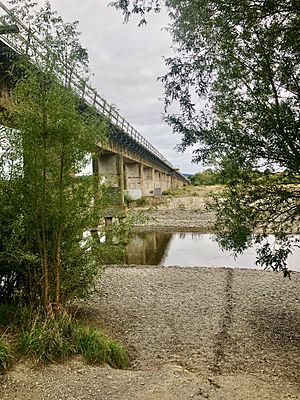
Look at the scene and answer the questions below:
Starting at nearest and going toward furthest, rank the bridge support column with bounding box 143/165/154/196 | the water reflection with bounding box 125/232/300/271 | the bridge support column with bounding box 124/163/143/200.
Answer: the water reflection with bounding box 125/232/300/271 → the bridge support column with bounding box 124/163/143/200 → the bridge support column with bounding box 143/165/154/196

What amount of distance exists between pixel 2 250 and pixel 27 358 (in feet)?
6.06

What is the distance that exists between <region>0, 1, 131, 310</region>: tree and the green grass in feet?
1.23

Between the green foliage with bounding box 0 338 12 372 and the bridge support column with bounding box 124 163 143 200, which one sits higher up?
the bridge support column with bounding box 124 163 143 200

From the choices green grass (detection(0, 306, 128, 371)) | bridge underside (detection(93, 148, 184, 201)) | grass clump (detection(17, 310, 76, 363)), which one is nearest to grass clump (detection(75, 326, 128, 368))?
green grass (detection(0, 306, 128, 371))

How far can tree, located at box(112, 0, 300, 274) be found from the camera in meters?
5.60

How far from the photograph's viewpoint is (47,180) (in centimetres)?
607

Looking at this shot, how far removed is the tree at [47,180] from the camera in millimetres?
5797

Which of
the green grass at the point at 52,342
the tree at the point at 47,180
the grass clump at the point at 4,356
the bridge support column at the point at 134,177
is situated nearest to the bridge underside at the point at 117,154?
the bridge support column at the point at 134,177

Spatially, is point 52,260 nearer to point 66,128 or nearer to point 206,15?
point 66,128

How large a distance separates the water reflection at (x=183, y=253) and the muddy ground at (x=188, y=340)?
3122 millimetres

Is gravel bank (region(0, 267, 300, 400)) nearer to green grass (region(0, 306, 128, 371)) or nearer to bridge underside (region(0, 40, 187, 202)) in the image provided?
green grass (region(0, 306, 128, 371))

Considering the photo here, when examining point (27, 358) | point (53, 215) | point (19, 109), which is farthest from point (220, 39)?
point (27, 358)

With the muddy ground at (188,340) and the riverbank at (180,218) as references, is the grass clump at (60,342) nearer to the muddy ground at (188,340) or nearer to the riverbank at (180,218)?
the muddy ground at (188,340)

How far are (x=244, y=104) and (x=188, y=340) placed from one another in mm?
3924
